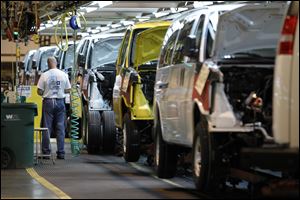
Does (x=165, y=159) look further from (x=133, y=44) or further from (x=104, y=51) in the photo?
(x=104, y=51)

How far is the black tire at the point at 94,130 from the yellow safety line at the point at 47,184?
3289 millimetres

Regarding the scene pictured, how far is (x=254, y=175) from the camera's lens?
32.9 ft

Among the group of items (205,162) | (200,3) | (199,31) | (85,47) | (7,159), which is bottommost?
(7,159)

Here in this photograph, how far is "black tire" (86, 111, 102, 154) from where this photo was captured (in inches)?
695

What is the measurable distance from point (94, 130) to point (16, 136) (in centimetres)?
340

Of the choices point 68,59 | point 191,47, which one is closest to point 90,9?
point 68,59

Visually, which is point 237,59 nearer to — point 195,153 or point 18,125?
point 195,153

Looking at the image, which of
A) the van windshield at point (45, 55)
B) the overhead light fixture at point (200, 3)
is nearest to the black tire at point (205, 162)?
the overhead light fixture at point (200, 3)

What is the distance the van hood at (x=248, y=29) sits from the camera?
10672 mm

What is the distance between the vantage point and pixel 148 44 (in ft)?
51.9

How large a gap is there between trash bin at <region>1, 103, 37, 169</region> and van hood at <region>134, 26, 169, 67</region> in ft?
7.78

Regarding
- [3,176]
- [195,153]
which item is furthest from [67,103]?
[195,153]

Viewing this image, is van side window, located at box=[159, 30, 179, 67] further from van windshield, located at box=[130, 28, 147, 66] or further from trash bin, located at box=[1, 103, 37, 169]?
trash bin, located at box=[1, 103, 37, 169]

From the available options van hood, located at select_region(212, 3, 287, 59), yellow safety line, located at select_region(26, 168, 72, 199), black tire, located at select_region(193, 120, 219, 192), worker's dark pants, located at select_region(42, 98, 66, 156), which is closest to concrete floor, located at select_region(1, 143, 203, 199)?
yellow safety line, located at select_region(26, 168, 72, 199)
